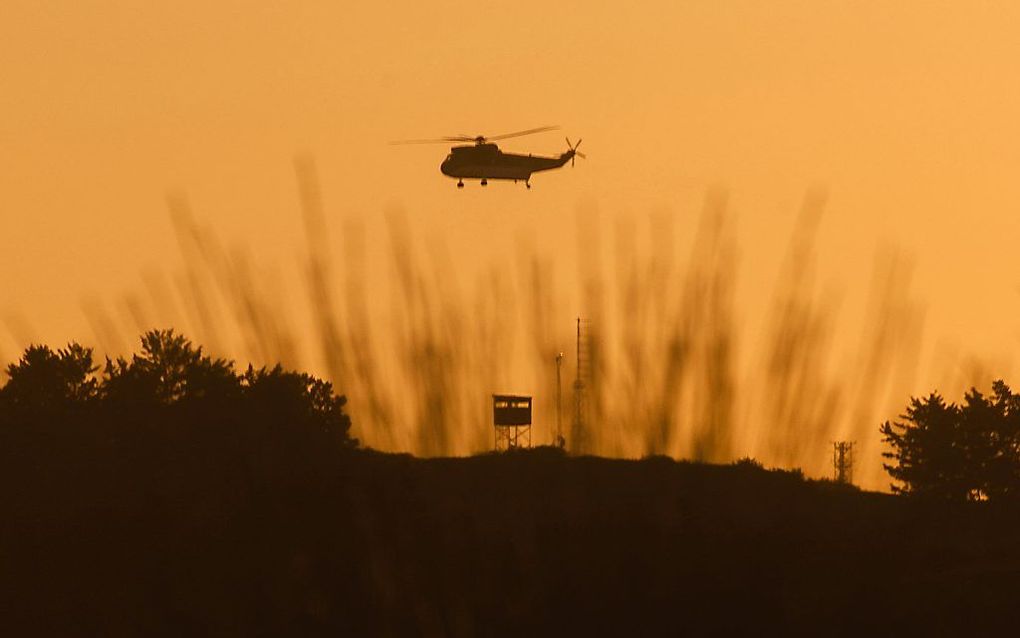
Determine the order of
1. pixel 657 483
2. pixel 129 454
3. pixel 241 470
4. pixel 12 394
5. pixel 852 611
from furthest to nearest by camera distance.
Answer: pixel 12 394
pixel 657 483
pixel 129 454
pixel 241 470
pixel 852 611

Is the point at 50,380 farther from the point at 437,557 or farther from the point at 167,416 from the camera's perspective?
the point at 437,557

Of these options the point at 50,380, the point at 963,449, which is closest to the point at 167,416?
the point at 50,380

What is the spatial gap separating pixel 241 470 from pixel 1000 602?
4226cm

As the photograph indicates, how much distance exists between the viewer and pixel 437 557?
105188 mm

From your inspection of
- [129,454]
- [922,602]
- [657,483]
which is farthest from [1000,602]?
[129,454]

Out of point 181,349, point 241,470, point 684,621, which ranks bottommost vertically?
point 684,621

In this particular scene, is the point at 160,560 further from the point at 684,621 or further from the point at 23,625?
the point at 684,621

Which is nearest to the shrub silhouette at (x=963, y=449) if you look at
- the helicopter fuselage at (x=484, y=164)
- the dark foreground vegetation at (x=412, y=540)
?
the dark foreground vegetation at (x=412, y=540)

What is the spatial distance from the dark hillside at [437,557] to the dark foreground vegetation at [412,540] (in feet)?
0.55

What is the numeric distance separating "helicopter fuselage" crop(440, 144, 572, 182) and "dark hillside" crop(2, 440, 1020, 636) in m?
20.0

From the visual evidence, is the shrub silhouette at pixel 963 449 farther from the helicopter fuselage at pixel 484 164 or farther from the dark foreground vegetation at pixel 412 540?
the helicopter fuselage at pixel 484 164

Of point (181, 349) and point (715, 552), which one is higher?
point (181, 349)

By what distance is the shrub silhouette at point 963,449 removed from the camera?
467 feet

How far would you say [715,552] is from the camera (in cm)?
11025
